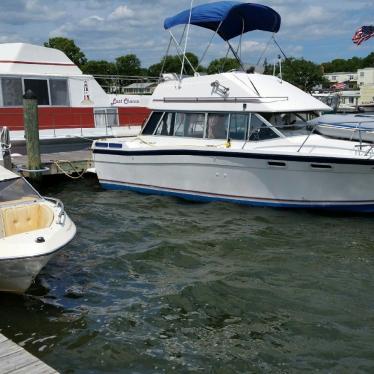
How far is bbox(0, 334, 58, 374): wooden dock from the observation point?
4.59 m

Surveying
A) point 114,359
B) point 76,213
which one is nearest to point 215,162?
point 76,213

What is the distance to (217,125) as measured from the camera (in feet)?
38.9

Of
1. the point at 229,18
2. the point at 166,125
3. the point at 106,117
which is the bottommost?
the point at 106,117

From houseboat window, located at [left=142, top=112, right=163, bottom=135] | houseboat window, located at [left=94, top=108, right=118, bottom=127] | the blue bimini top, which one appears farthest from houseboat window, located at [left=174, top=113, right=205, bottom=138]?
houseboat window, located at [left=94, top=108, right=118, bottom=127]

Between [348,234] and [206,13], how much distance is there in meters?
6.20

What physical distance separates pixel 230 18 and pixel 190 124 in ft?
9.09

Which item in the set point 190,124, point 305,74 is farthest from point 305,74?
point 190,124

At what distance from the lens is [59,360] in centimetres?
556

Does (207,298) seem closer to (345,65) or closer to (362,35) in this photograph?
(362,35)

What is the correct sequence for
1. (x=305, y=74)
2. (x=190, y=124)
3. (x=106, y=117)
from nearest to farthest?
(x=190, y=124) → (x=106, y=117) → (x=305, y=74)

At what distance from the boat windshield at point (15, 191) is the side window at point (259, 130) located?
16.2ft

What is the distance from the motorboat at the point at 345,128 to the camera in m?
10.7

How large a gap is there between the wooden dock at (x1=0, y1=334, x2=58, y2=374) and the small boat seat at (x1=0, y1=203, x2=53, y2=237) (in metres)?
2.48

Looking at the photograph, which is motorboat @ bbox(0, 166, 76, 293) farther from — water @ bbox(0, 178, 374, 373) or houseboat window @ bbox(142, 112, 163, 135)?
houseboat window @ bbox(142, 112, 163, 135)
